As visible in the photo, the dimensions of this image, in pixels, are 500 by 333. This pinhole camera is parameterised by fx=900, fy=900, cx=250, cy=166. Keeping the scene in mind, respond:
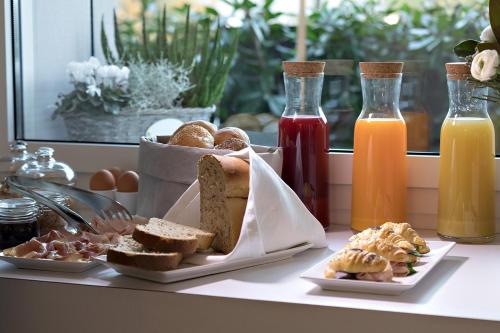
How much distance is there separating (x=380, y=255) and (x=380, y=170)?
295 mm

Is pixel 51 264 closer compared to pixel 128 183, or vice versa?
pixel 51 264

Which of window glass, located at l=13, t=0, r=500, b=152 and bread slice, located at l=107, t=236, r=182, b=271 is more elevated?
window glass, located at l=13, t=0, r=500, b=152

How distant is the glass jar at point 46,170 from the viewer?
1.50 meters

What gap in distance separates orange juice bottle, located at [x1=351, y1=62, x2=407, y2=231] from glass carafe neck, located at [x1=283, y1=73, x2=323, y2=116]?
72 mm

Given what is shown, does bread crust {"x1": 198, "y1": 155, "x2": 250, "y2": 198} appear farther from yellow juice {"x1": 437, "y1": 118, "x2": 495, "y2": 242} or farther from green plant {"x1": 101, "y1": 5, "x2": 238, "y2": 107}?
green plant {"x1": 101, "y1": 5, "x2": 238, "y2": 107}

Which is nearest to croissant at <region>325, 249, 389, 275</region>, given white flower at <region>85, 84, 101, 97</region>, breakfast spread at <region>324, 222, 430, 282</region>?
breakfast spread at <region>324, 222, 430, 282</region>

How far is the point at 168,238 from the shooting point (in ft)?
3.59

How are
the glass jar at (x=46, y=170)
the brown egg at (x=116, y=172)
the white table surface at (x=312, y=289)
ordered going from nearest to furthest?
the white table surface at (x=312, y=289) < the glass jar at (x=46, y=170) < the brown egg at (x=116, y=172)

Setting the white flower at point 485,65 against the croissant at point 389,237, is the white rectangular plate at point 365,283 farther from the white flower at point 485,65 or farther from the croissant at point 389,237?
the white flower at point 485,65

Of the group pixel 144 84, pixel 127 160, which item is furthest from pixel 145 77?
pixel 127 160

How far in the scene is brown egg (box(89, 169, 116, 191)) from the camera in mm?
1560

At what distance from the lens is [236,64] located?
2.71 meters

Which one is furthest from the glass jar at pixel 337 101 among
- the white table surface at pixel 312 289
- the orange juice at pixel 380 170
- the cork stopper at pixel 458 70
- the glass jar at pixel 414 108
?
the white table surface at pixel 312 289

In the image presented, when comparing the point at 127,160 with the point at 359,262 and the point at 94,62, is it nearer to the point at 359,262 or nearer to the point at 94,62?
the point at 94,62
